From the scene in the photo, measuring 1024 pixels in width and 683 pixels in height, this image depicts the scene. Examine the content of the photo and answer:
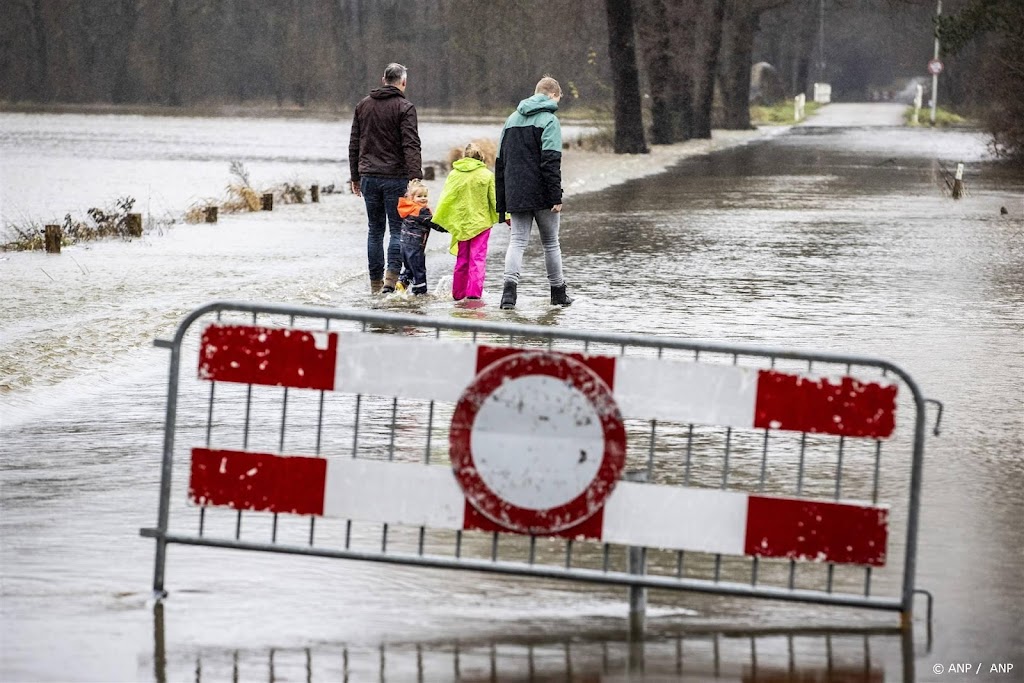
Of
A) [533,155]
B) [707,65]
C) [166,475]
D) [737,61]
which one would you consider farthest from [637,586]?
[737,61]

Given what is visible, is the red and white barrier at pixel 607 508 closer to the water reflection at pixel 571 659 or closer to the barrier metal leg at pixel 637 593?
the barrier metal leg at pixel 637 593

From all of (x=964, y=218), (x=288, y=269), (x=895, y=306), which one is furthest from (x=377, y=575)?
(x=964, y=218)

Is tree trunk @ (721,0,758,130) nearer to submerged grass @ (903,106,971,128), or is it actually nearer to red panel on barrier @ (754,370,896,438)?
submerged grass @ (903,106,971,128)

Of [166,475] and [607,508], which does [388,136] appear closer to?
[166,475]

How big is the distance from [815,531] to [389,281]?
941 cm

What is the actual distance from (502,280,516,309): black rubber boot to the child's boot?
49cm

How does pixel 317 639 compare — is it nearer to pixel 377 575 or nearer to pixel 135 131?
pixel 377 575

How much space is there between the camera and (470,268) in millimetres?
14461

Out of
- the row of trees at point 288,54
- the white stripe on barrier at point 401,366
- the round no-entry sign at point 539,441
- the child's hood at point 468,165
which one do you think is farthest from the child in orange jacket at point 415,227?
the row of trees at point 288,54

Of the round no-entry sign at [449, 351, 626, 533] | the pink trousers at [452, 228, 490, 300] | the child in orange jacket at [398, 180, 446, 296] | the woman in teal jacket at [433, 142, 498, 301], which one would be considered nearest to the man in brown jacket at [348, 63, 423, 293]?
the child in orange jacket at [398, 180, 446, 296]

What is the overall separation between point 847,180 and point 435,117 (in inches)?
2480

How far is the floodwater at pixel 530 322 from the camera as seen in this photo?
554 centimetres

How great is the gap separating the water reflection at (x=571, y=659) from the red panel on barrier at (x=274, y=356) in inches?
35.3

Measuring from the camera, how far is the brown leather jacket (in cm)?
1480
